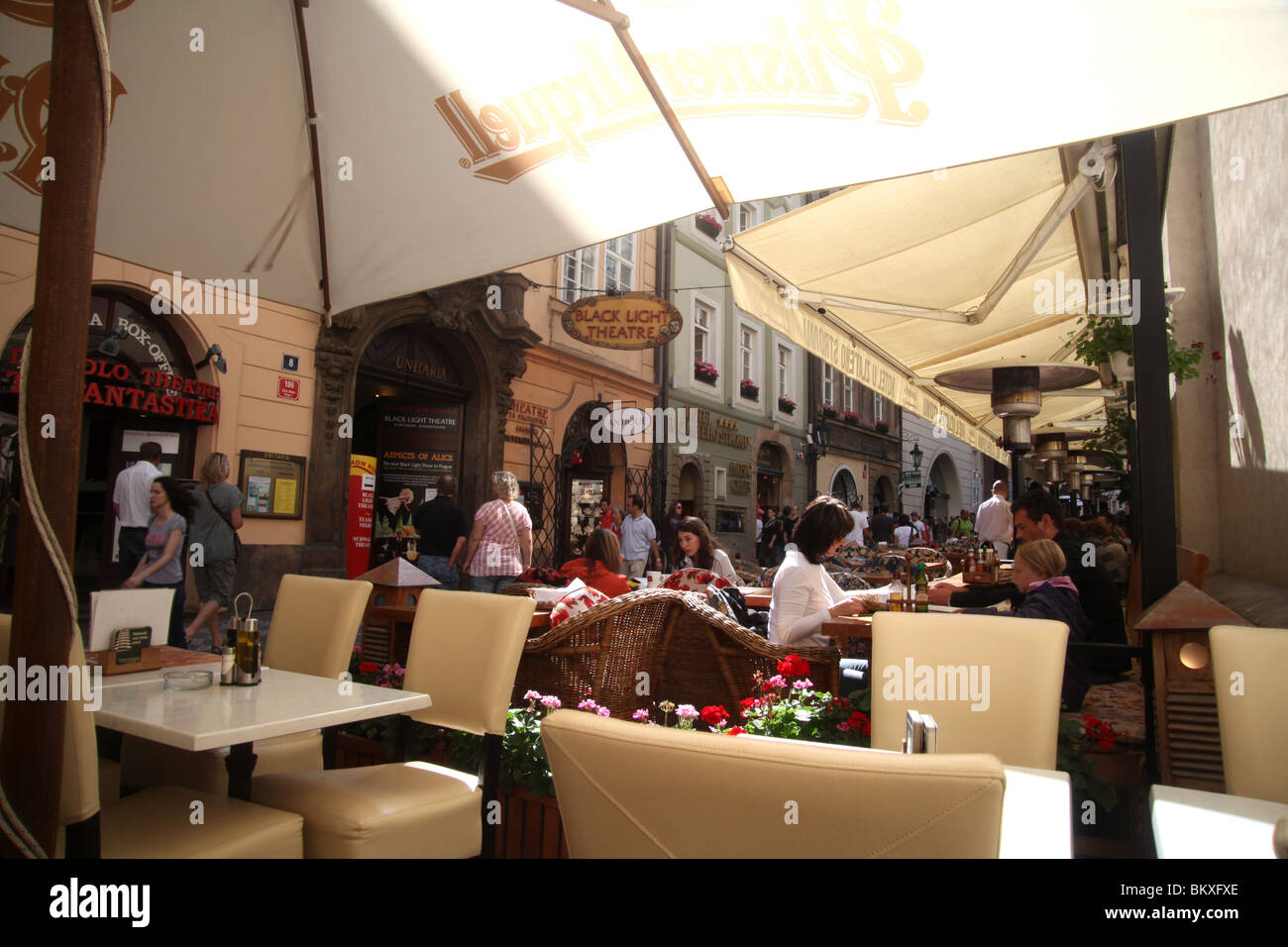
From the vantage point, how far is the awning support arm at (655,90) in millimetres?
2190

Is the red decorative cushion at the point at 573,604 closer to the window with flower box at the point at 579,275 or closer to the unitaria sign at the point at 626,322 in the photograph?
the unitaria sign at the point at 626,322

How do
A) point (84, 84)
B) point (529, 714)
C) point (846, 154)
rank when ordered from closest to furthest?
point (84, 84) < point (846, 154) < point (529, 714)

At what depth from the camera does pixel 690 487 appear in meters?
16.8

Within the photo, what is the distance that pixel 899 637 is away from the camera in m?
2.53

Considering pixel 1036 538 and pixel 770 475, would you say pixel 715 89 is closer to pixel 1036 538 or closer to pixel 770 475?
pixel 1036 538

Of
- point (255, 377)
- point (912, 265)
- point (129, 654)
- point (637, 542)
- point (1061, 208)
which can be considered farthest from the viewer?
point (637, 542)

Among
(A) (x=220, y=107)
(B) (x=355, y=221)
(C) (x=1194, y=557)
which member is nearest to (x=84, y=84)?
(A) (x=220, y=107)

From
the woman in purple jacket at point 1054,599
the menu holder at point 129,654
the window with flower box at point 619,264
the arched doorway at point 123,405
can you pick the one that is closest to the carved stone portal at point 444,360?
the arched doorway at point 123,405

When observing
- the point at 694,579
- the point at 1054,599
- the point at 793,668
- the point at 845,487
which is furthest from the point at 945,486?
the point at 793,668

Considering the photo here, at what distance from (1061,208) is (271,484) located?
7363 mm

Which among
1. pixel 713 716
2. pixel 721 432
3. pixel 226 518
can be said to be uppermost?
pixel 721 432

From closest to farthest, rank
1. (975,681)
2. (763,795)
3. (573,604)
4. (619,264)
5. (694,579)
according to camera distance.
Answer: (763,795) → (975,681) → (573,604) → (694,579) → (619,264)

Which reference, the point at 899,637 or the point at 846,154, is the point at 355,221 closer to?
the point at 846,154
